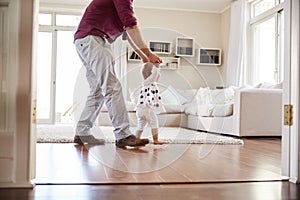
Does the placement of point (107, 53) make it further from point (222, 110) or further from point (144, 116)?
point (222, 110)

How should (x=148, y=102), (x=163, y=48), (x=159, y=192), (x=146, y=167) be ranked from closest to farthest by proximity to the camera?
(x=159, y=192) < (x=146, y=167) < (x=148, y=102) < (x=163, y=48)

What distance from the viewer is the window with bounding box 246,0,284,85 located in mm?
5270

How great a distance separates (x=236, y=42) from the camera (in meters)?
6.13

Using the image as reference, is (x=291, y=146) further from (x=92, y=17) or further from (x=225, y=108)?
(x=225, y=108)

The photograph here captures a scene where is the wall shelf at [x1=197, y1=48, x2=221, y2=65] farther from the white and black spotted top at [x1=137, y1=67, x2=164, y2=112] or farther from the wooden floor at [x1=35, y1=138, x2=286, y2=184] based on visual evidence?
the wooden floor at [x1=35, y1=138, x2=286, y2=184]

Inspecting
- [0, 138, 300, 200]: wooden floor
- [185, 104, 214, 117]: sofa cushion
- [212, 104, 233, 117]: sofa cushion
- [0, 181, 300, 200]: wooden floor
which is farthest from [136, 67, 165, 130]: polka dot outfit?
[185, 104, 214, 117]: sofa cushion

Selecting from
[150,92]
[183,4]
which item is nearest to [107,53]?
[150,92]

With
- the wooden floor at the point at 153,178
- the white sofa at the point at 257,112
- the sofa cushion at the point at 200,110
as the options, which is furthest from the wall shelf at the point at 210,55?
the wooden floor at the point at 153,178

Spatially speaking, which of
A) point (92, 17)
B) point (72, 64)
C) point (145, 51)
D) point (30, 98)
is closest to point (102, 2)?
point (92, 17)

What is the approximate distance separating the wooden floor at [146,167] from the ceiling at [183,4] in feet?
14.7

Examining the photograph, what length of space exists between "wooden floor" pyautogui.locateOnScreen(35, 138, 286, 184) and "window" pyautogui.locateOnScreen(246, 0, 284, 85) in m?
3.41

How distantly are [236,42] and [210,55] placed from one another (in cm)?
70

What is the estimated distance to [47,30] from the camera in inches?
256

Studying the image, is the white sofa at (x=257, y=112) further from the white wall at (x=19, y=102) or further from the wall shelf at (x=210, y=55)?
the white wall at (x=19, y=102)
